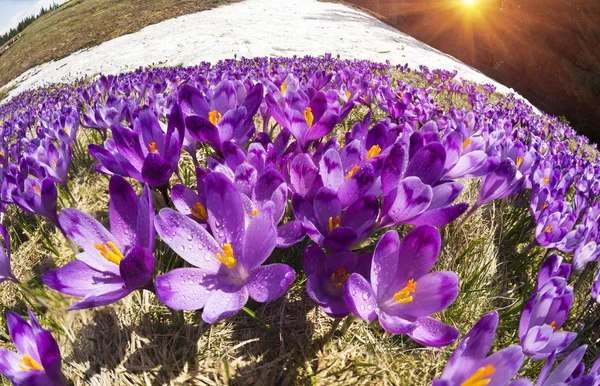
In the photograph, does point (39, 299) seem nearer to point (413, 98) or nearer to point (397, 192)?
point (397, 192)

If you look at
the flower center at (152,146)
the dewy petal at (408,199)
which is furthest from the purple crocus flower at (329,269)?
the flower center at (152,146)

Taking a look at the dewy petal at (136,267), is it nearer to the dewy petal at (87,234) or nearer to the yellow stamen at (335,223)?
the dewy petal at (87,234)

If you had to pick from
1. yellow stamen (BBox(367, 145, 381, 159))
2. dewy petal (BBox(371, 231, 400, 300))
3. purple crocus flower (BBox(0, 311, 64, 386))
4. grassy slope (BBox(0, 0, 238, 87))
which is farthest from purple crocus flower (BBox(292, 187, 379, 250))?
grassy slope (BBox(0, 0, 238, 87))

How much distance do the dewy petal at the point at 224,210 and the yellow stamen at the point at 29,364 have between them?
672 mm

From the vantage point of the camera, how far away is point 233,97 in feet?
6.07

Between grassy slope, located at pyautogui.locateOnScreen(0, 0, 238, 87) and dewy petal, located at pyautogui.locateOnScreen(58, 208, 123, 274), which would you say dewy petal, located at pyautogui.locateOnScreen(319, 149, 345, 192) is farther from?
grassy slope, located at pyautogui.locateOnScreen(0, 0, 238, 87)

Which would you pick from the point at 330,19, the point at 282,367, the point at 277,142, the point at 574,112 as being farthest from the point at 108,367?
the point at 574,112

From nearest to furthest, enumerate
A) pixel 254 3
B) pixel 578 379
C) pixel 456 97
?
1. pixel 578 379
2. pixel 456 97
3. pixel 254 3

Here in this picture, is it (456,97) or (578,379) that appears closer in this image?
(578,379)

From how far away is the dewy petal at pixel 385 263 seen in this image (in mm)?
1179

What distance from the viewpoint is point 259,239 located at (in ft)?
3.94

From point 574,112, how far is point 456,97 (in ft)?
78.8

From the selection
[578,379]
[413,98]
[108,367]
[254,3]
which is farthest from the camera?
[254,3]

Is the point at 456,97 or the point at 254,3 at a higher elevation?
the point at 254,3
